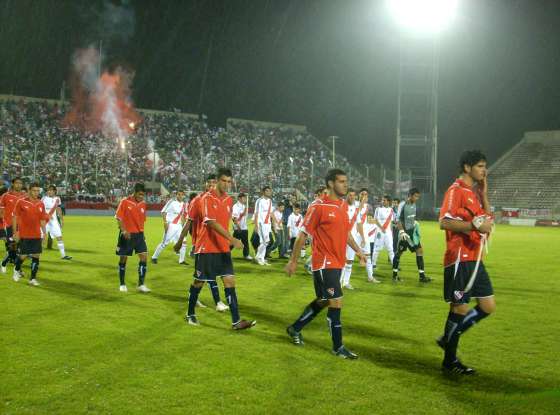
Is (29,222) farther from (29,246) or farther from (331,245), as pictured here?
(331,245)

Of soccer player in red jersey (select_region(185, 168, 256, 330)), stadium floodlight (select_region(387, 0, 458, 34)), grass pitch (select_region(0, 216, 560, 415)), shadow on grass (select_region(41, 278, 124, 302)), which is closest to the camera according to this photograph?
grass pitch (select_region(0, 216, 560, 415))

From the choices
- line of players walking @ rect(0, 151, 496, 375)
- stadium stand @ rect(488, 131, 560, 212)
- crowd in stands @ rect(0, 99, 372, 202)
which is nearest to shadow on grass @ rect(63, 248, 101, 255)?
line of players walking @ rect(0, 151, 496, 375)

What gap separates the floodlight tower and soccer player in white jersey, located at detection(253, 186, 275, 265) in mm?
34545

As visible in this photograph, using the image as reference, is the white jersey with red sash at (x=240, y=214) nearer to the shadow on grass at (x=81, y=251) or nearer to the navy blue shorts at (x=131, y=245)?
the shadow on grass at (x=81, y=251)

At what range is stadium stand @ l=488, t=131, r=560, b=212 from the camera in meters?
54.9

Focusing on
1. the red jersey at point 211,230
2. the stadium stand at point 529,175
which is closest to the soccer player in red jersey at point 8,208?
the red jersey at point 211,230

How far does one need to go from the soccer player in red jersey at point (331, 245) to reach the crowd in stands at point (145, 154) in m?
37.9

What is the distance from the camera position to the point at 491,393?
5.39m

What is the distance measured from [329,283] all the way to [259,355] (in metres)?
1.19

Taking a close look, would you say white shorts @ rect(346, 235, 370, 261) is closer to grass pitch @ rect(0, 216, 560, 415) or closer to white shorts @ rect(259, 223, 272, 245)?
grass pitch @ rect(0, 216, 560, 415)

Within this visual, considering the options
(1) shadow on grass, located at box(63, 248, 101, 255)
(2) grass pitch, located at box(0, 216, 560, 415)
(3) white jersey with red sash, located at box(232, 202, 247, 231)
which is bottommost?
(2) grass pitch, located at box(0, 216, 560, 415)

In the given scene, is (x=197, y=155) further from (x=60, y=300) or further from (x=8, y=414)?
(x=8, y=414)

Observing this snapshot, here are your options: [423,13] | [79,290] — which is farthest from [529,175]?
[79,290]

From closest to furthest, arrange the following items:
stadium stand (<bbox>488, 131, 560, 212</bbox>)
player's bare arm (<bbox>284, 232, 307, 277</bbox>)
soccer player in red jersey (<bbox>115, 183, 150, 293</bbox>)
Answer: player's bare arm (<bbox>284, 232, 307, 277</bbox>), soccer player in red jersey (<bbox>115, 183, 150, 293</bbox>), stadium stand (<bbox>488, 131, 560, 212</bbox>)
